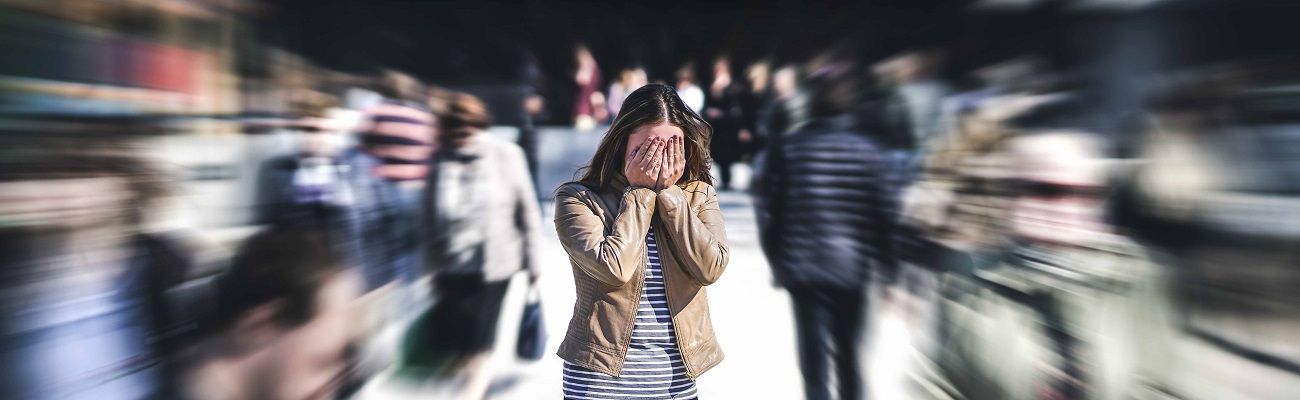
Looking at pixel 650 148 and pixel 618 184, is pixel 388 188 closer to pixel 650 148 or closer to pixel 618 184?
pixel 618 184

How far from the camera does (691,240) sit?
1333 mm

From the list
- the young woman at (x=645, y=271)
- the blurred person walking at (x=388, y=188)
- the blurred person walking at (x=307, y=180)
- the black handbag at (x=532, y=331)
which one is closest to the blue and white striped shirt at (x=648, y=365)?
the young woman at (x=645, y=271)

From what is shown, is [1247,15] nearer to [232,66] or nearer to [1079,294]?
[1079,294]

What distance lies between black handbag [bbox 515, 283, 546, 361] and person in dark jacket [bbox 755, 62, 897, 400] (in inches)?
37.3

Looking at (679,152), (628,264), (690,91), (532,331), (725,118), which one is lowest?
(532,331)

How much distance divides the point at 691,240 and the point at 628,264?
0.15 metres

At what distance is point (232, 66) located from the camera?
227 cm

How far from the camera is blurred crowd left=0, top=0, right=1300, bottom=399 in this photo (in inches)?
77.4

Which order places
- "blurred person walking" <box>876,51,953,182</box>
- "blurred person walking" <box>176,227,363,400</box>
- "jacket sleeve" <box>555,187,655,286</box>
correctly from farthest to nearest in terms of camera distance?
"blurred person walking" <box>876,51,953,182</box> → "blurred person walking" <box>176,227,363,400</box> → "jacket sleeve" <box>555,187,655,286</box>

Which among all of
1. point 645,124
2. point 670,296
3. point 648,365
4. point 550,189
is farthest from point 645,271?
point 550,189

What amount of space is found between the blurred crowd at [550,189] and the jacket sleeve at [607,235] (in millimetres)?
1169

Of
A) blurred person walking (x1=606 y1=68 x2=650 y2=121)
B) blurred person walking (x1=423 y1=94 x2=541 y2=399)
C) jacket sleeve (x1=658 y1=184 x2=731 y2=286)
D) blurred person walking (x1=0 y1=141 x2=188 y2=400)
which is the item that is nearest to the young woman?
jacket sleeve (x1=658 y1=184 x2=731 y2=286)

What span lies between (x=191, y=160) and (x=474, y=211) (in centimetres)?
98

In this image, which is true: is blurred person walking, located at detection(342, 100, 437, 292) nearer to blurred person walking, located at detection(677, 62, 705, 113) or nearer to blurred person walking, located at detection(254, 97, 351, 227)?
blurred person walking, located at detection(254, 97, 351, 227)
